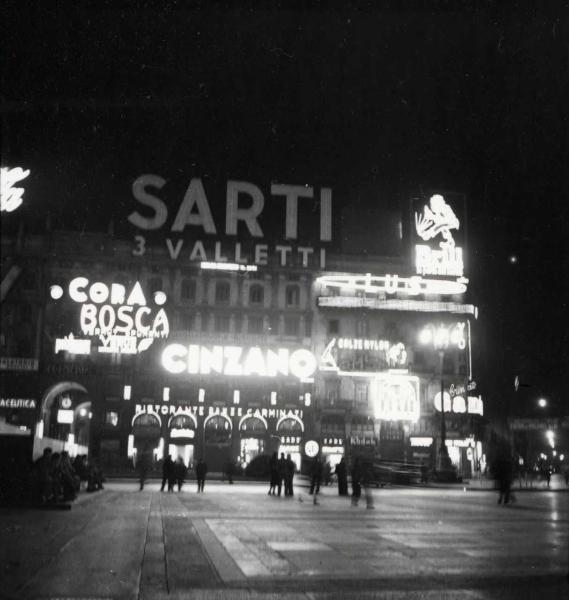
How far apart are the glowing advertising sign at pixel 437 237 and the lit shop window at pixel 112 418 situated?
1278 inches

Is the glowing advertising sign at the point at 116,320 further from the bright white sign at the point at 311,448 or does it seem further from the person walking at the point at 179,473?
the bright white sign at the point at 311,448

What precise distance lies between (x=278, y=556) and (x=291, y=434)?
6528cm

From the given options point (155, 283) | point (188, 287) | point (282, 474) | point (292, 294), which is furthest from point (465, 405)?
point (282, 474)

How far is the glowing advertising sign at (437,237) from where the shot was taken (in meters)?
62.2

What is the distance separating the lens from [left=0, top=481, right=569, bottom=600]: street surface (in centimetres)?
902

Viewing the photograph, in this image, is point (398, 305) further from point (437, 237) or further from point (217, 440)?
point (217, 440)

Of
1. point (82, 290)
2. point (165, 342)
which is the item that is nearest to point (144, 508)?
point (82, 290)

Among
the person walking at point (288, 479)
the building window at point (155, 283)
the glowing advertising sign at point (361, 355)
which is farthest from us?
the building window at point (155, 283)

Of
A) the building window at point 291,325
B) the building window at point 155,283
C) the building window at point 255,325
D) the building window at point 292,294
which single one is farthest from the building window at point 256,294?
the building window at point 155,283

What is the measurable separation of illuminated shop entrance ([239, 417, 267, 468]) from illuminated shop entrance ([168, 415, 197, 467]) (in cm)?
488

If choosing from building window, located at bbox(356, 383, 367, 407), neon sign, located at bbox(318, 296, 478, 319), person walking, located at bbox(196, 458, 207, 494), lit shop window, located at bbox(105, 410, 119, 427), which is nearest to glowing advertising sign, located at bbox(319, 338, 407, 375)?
building window, located at bbox(356, 383, 367, 407)

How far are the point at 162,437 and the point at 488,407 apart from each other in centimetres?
3405

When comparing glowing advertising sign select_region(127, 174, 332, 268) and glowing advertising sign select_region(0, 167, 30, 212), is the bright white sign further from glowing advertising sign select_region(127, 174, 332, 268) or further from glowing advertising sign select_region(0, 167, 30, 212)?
glowing advertising sign select_region(0, 167, 30, 212)

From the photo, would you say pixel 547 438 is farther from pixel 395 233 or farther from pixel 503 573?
pixel 503 573
